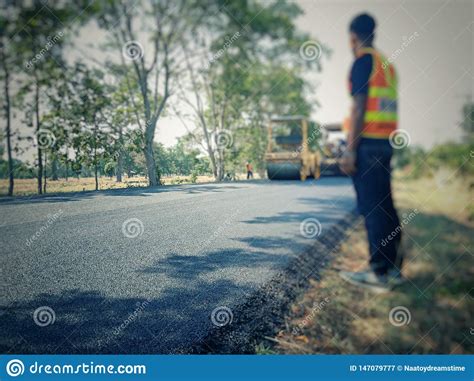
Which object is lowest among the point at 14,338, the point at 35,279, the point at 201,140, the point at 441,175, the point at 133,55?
the point at 14,338

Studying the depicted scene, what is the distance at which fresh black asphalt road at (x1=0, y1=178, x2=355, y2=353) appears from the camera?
228 cm

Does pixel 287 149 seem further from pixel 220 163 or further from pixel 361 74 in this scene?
pixel 361 74

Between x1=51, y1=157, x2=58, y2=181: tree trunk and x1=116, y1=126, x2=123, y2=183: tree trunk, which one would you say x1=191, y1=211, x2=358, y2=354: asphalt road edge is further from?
x1=51, y1=157, x2=58, y2=181: tree trunk

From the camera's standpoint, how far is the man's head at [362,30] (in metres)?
0.74

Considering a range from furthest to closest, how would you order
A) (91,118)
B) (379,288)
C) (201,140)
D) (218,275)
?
(218,275), (201,140), (91,118), (379,288)

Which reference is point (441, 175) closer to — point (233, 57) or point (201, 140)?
point (201, 140)

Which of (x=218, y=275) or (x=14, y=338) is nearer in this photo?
(x=14, y=338)

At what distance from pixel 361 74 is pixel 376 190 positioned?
28 centimetres

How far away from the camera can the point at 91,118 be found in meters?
2.15

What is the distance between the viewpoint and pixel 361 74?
72 centimetres

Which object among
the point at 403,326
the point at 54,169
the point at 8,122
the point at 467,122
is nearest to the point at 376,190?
the point at 467,122

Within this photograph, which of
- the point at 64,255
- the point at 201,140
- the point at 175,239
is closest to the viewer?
the point at 201,140

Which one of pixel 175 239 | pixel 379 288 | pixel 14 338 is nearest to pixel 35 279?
pixel 14 338

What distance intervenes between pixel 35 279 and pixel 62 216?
1.89 ft
